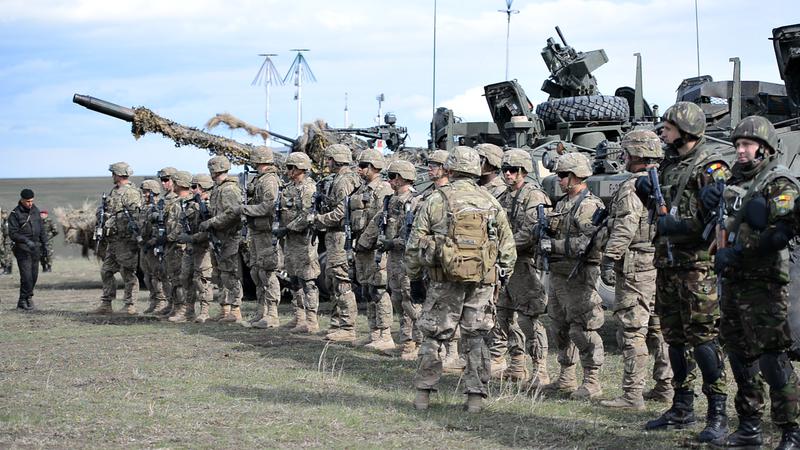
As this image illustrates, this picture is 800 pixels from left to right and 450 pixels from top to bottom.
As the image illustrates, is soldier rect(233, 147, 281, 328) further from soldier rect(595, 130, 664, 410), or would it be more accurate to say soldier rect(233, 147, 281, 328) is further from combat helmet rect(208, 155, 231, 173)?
soldier rect(595, 130, 664, 410)

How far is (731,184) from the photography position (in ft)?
23.0

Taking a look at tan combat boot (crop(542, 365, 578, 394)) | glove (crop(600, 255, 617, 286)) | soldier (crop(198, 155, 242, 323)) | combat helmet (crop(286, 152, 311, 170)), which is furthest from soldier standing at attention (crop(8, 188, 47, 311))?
glove (crop(600, 255, 617, 286))

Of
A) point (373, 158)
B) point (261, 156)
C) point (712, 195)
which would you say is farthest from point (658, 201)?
point (261, 156)

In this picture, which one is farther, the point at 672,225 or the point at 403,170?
the point at 403,170

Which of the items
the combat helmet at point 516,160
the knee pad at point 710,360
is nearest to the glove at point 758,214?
the knee pad at point 710,360

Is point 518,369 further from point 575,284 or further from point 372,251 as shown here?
point 372,251

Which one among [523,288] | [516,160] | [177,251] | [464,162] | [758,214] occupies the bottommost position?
[523,288]

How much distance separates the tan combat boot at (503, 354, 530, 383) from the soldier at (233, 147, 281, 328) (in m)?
4.70

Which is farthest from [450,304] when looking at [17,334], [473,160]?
[17,334]

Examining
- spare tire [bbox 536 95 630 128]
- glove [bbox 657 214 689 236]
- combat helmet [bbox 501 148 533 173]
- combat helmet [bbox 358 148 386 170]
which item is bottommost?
glove [bbox 657 214 689 236]

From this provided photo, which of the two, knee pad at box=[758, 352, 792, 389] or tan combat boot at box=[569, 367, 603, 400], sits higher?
knee pad at box=[758, 352, 792, 389]

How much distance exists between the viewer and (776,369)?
21.7ft

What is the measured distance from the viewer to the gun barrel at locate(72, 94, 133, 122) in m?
18.1

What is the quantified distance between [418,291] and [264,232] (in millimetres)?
3632
